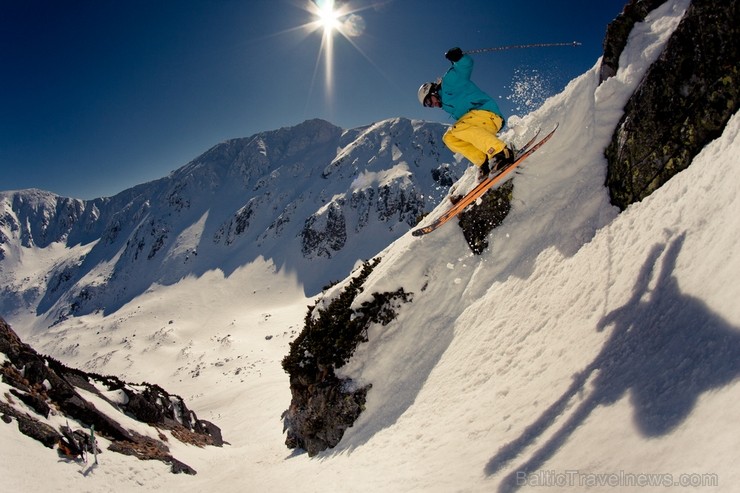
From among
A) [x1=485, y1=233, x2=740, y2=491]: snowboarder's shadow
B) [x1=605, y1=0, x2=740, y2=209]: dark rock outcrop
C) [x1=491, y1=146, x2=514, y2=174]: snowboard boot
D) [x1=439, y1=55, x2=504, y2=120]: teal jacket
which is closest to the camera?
[x1=485, y1=233, x2=740, y2=491]: snowboarder's shadow

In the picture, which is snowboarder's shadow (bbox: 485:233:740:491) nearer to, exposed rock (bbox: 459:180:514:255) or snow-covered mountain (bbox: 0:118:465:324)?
exposed rock (bbox: 459:180:514:255)

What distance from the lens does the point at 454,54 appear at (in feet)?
23.3

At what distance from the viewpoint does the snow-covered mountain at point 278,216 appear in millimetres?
121500

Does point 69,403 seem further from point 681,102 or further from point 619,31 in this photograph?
point 619,31

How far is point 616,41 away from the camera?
1018cm

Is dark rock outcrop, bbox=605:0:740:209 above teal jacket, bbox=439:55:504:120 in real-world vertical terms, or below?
below

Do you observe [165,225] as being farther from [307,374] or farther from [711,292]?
[711,292]

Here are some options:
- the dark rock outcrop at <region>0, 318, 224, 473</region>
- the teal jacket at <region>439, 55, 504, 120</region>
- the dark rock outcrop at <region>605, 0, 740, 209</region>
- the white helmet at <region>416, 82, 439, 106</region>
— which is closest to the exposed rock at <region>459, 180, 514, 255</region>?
the dark rock outcrop at <region>605, 0, 740, 209</region>

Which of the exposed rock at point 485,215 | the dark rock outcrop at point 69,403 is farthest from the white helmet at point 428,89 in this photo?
the dark rock outcrop at point 69,403

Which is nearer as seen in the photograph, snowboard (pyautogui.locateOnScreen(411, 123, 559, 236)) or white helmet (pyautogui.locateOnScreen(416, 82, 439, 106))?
white helmet (pyautogui.locateOnScreen(416, 82, 439, 106))

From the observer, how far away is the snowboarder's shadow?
3.32m

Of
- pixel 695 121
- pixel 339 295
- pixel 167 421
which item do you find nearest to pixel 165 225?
pixel 167 421

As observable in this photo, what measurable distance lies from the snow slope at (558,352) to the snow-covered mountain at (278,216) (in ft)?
306

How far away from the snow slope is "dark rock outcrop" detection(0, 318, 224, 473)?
1.15 meters
